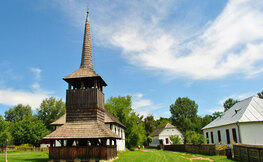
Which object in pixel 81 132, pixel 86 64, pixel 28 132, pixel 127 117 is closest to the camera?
pixel 81 132

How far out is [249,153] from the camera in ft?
46.4

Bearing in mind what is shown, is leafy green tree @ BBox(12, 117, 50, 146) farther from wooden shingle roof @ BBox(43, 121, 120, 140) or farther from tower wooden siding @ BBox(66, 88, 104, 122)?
wooden shingle roof @ BBox(43, 121, 120, 140)

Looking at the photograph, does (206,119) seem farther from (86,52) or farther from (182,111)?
(86,52)

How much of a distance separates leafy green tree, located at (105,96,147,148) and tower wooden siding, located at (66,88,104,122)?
810 inches

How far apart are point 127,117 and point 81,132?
22997 millimetres

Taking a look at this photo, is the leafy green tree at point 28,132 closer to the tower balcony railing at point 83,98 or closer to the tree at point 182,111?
the tower balcony railing at point 83,98

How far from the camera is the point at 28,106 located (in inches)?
3253

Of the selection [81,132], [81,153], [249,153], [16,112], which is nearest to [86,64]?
[81,132]

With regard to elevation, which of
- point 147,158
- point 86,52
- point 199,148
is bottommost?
point 147,158

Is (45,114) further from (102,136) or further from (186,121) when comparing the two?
(102,136)

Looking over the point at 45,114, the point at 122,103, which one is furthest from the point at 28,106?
the point at 122,103

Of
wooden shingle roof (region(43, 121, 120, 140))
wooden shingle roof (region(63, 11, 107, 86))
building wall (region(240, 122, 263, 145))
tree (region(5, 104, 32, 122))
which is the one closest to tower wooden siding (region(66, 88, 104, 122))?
wooden shingle roof (region(43, 121, 120, 140))

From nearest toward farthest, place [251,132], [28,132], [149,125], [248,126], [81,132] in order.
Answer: [81,132] → [251,132] → [248,126] → [28,132] → [149,125]

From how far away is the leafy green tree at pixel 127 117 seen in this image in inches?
1556
